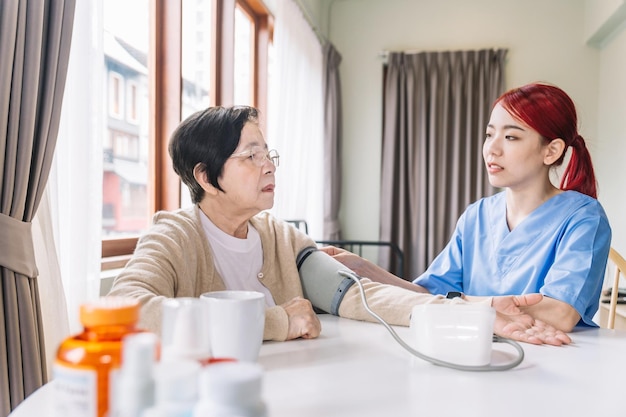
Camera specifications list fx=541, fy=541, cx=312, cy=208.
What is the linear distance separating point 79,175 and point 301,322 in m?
0.70

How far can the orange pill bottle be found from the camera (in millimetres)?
412

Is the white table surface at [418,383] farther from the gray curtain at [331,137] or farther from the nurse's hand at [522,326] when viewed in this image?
the gray curtain at [331,137]

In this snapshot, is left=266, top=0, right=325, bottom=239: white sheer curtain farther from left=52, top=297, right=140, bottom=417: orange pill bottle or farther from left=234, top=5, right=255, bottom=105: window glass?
left=52, top=297, right=140, bottom=417: orange pill bottle

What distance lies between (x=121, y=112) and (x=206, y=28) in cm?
74

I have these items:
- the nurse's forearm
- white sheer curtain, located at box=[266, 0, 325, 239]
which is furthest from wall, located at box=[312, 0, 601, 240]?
the nurse's forearm

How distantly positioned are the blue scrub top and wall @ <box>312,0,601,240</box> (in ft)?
8.77

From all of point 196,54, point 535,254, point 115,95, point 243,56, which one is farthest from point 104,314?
point 243,56

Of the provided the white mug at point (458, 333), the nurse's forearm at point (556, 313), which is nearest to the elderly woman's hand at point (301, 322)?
the white mug at point (458, 333)

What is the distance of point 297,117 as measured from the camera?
10.9 ft

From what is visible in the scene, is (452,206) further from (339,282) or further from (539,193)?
(339,282)

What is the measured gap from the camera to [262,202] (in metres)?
1.25

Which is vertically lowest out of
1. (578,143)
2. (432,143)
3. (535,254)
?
(535,254)

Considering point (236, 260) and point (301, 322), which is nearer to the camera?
point (301, 322)

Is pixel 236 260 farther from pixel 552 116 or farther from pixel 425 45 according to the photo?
pixel 425 45
